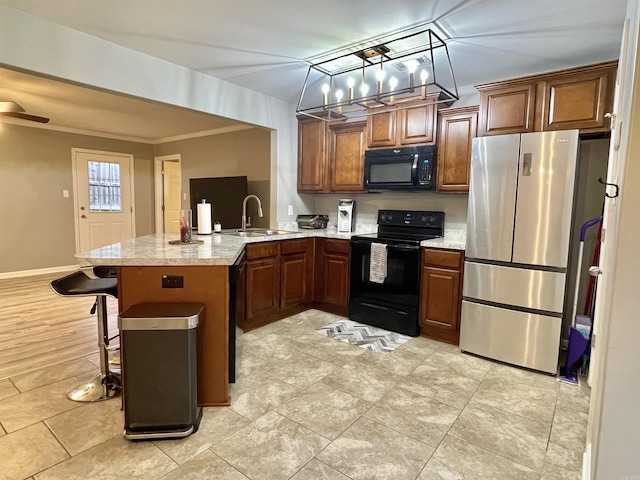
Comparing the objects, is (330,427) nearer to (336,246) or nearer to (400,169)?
(336,246)

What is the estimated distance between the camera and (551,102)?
2.69 m

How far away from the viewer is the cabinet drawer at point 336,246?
378cm

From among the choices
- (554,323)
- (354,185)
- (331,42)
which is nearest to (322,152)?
A: (354,185)

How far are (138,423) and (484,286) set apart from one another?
2543mm

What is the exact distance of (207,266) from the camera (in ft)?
6.63

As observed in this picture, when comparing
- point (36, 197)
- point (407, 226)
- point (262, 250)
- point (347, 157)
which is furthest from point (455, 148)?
point (36, 197)

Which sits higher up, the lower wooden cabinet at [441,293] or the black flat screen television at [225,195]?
the black flat screen television at [225,195]

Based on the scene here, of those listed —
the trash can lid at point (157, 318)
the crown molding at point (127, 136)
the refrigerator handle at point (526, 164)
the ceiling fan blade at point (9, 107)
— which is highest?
the crown molding at point (127, 136)

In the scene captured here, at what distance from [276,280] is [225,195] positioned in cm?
186

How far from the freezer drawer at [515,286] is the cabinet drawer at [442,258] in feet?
0.40

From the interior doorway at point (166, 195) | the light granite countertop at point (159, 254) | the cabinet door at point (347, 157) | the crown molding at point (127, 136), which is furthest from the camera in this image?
the interior doorway at point (166, 195)

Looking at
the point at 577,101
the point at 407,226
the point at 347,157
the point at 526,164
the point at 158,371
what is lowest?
the point at 158,371

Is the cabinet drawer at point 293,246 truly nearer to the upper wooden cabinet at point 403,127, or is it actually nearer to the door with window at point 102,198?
the upper wooden cabinet at point 403,127

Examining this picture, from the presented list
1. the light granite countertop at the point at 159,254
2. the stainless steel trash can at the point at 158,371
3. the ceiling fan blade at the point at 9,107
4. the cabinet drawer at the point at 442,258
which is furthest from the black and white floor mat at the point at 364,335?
the ceiling fan blade at the point at 9,107
